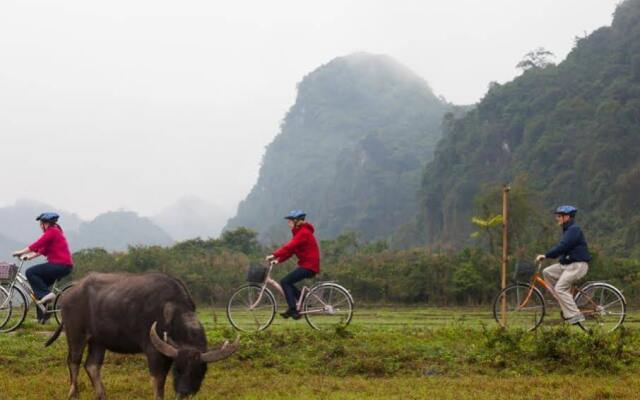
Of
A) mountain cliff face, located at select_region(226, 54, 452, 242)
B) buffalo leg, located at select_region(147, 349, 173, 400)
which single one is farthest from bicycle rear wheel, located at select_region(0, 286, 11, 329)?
mountain cliff face, located at select_region(226, 54, 452, 242)

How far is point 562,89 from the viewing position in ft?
236

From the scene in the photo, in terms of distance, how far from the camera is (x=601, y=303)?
1220 cm

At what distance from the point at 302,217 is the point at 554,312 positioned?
14.9ft

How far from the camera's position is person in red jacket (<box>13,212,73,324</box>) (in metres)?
12.5

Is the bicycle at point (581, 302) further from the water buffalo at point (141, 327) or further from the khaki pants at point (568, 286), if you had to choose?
the water buffalo at point (141, 327)

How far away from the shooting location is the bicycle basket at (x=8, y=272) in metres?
12.9

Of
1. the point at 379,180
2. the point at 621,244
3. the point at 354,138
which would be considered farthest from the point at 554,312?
A: the point at 354,138

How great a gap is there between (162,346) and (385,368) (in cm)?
365

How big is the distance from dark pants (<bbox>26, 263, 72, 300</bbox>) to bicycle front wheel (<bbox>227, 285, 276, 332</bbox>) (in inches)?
113

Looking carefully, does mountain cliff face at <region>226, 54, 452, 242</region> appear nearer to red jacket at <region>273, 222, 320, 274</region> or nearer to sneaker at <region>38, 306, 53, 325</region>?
sneaker at <region>38, 306, 53, 325</region>

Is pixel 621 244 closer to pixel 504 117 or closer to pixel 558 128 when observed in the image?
pixel 558 128

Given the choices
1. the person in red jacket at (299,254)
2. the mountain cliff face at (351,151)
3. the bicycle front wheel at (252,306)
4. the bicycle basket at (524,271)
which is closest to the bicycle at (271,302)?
the bicycle front wheel at (252,306)

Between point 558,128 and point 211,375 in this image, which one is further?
point 558,128

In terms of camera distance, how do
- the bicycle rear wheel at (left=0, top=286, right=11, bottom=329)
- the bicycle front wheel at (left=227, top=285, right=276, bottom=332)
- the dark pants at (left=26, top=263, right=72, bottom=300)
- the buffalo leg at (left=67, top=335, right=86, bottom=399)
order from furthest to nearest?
the bicycle rear wheel at (left=0, top=286, right=11, bottom=329) → the bicycle front wheel at (left=227, top=285, right=276, bottom=332) → the dark pants at (left=26, top=263, right=72, bottom=300) → the buffalo leg at (left=67, top=335, right=86, bottom=399)
